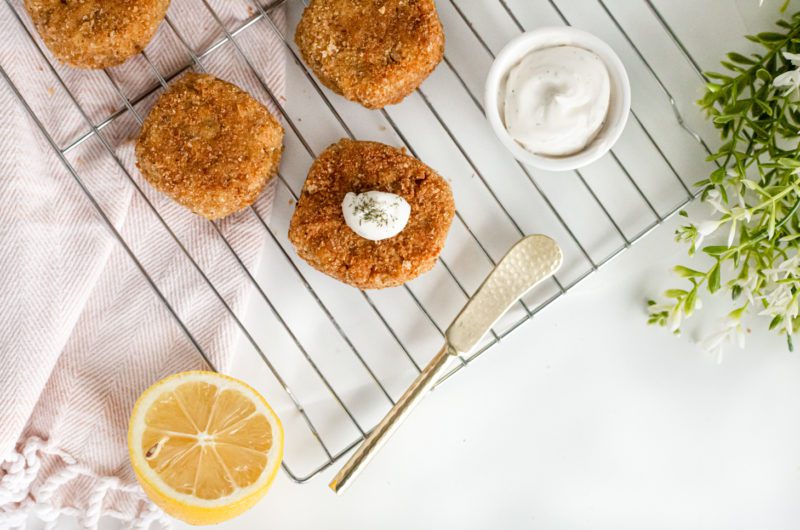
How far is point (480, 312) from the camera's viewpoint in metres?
2.18

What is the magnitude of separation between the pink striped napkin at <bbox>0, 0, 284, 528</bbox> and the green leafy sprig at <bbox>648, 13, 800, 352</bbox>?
1.29 meters

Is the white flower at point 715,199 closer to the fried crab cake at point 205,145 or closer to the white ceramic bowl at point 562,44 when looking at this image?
the white ceramic bowl at point 562,44

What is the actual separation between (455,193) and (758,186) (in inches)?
33.5

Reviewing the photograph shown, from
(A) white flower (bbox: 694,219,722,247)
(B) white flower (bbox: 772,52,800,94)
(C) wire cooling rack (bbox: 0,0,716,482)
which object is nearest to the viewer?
(B) white flower (bbox: 772,52,800,94)

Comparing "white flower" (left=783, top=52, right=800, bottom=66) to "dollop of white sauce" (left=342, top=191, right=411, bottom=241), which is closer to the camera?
"white flower" (left=783, top=52, right=800, bottom=66)

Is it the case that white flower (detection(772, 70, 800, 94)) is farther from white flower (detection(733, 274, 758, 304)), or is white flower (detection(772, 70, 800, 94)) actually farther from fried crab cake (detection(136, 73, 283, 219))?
fried crab cake (detection(136, 73, 283, 219))

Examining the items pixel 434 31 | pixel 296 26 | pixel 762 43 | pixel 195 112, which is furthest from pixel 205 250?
pixel 762 43

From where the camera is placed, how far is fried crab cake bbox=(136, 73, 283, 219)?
2084 millimetres

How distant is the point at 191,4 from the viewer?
2.23 metres

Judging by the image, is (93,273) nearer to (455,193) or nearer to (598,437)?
(455,193)

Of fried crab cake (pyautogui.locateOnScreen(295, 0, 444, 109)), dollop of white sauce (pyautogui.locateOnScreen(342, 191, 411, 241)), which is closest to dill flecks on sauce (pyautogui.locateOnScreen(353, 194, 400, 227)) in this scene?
dollop of white sauce (pyautogui.locateOnScreen(342, 191, 411, 241))

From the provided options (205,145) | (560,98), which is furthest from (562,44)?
(205,145)

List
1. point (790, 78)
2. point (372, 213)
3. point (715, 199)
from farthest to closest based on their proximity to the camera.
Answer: point (715, 199)
point (372, 213)
point (790, 78)

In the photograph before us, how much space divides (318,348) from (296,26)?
990mm
